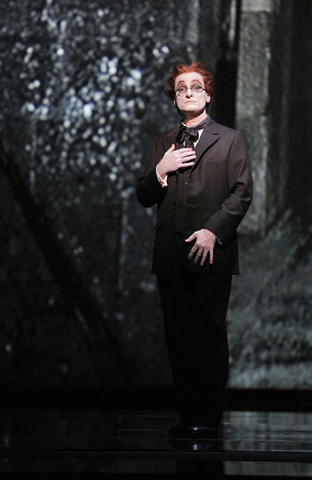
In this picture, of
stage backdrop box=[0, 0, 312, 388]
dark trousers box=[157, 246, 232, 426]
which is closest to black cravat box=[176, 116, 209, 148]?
dark trousers box=[157, 246, 232, 426]

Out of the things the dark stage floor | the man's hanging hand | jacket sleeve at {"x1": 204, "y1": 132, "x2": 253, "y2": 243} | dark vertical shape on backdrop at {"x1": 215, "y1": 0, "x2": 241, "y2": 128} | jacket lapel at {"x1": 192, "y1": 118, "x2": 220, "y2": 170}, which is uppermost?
dark vertical shape on backdrop at {"x1": 215, "y1": 0, "x2": 241, "y2": 128}

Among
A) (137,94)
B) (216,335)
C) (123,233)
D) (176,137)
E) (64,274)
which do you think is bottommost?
(216,335)

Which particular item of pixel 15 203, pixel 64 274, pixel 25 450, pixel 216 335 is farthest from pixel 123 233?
pixel 25 450

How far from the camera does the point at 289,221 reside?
356 centimetres

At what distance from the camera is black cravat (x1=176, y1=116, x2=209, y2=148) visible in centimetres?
255

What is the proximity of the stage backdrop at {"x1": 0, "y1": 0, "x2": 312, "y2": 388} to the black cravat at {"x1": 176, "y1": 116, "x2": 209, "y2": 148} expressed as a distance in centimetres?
96

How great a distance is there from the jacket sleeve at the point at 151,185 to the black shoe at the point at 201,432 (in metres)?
0.90

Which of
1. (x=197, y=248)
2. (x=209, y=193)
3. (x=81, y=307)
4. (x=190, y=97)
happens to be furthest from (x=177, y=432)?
(x=190, y=97)

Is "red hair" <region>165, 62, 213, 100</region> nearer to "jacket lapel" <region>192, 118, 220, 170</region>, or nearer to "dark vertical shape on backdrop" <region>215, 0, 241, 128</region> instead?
"jacket lapel" <region>192, 118, 220, 170</region>

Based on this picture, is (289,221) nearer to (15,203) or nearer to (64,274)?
(64,274)

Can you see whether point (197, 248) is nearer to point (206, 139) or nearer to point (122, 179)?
point (206, 139)

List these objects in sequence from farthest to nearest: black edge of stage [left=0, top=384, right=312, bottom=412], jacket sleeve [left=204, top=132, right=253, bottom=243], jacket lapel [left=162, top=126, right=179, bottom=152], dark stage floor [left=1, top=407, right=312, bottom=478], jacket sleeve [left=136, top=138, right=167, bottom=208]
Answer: black edge of stage [left=0, top=384, right=312, bottom=412]
jacket lapel [left=162, top=126, right=179, bottom=152]
jacket sleeve [left=136, top=138, right=167, bottom=208]
jacket sleeve [left=204, top=132, right=253, bottom=243]
dark stage floor [left=1, top=407, right=312, bottom=478]

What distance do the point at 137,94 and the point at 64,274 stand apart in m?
1.07

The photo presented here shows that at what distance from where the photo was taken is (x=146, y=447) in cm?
232
